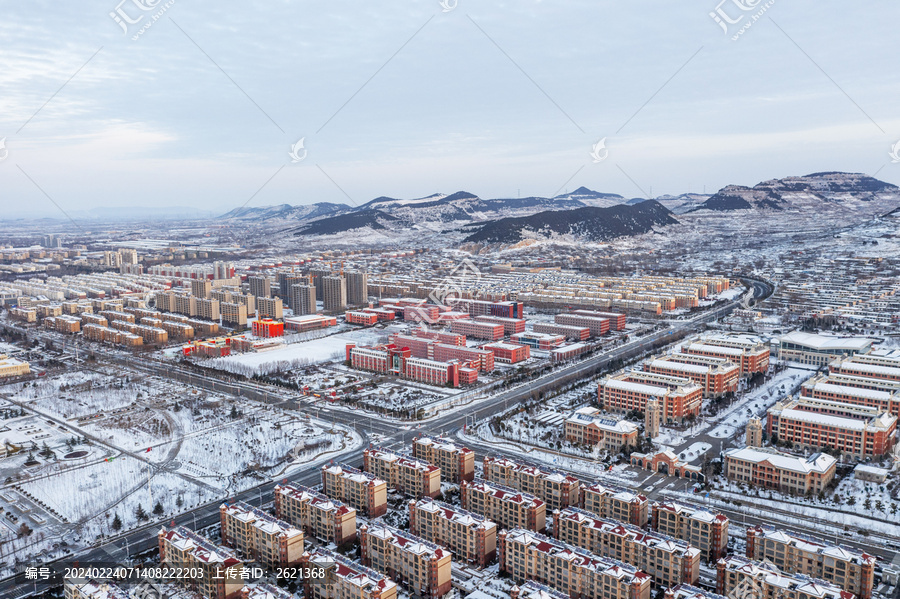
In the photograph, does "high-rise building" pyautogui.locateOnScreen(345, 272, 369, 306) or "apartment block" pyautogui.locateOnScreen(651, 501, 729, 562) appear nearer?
"apartment block" pyautogui.locateOnScreen(651, 501, 729, 562)

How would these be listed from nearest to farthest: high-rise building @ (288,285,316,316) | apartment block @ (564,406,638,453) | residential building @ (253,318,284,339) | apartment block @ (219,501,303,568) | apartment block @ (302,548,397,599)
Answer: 1. apartment block @ (302,548,397,599)
2. apartment block @ (219,501,303,568)
3. apartment block @ (564,406,638,453)
4. residential building @ (253,318,284,339)
5. high-rise building @ (288,285,316,316)

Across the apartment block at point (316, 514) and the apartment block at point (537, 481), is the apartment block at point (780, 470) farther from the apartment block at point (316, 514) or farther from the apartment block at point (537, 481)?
the apartment block at point (316, 514)

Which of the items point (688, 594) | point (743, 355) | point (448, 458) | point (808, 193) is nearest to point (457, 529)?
Answer: point (448, 458)

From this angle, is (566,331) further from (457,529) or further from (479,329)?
(457,529)

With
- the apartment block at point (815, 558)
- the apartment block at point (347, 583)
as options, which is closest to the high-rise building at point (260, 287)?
the apartment block at point (347, 583)

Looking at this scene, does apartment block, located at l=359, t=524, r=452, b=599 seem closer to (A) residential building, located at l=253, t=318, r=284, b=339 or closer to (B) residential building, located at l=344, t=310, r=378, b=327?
(A) residential building, located at l=253, t=318, r=284, b=339

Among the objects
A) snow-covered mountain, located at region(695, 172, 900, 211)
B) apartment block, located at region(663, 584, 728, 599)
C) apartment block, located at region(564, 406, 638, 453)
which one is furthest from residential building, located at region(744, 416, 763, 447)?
snow-covered mountain, located at region(695, 172, 900, 211)

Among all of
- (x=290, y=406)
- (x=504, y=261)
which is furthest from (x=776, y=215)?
(x=290, y=406)
